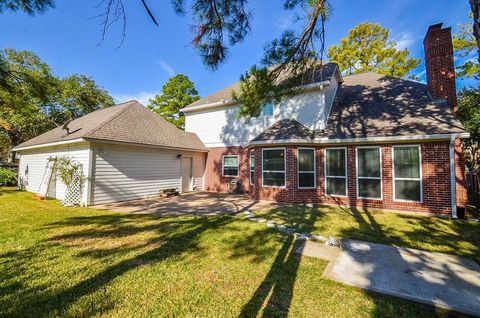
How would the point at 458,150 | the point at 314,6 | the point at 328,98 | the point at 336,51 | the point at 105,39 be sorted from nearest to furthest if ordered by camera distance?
the point at 105,39
the point at 314,6
the point at 458,150
the point at 328,98
the point at 336,51

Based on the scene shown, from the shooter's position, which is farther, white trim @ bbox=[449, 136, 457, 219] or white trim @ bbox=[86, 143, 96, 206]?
white trim @ bbox=[86, 143, 96, 206]

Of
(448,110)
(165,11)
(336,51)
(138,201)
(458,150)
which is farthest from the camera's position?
(336,51)

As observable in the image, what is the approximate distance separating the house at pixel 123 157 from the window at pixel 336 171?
7.95 metres

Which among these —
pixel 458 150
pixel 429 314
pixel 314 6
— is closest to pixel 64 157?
pixel 314 6

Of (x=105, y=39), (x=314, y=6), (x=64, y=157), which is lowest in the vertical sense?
(x=64, y=157)

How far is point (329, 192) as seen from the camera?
9742mm

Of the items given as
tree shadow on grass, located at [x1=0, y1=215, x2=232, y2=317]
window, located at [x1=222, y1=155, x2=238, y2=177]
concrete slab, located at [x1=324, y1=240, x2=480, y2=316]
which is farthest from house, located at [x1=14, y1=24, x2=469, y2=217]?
concrete slab, located at [x1=324, y1=240, x2=480, y2=316]

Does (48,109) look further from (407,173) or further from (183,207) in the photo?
(407,173)

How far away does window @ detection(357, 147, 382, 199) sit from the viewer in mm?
8688

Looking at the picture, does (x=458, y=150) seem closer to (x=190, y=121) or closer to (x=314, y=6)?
(x=314, y=6)

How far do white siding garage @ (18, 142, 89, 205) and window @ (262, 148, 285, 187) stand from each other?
7.66 metres

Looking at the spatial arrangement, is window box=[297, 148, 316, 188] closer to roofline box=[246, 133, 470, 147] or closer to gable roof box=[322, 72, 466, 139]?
roofline box=[246, 133, 470, 147]

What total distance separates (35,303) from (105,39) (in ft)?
13.3

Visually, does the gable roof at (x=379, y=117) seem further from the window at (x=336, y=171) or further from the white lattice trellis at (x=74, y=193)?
the white lattice trellis at (x=74, y=193)
